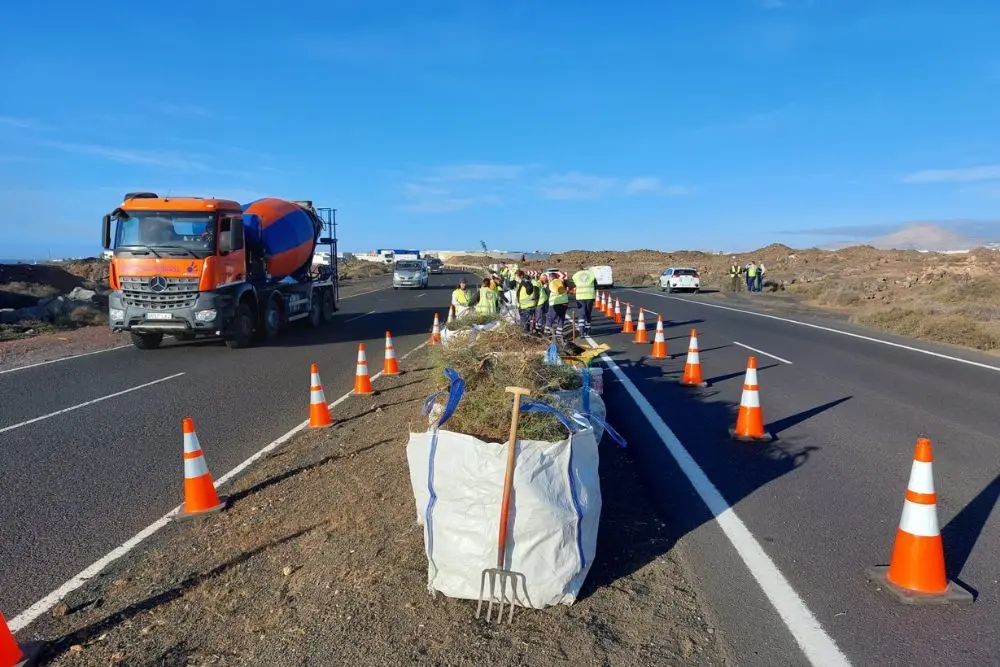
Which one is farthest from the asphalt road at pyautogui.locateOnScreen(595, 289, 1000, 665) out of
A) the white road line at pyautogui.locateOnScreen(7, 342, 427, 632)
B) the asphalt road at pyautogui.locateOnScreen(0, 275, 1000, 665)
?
the white road line at pyautogui.locateOnScreen(7, 342, 427, 632)

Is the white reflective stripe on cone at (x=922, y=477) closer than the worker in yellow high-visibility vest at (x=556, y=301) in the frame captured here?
Yes

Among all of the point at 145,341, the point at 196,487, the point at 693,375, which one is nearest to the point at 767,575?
the point at 196,487

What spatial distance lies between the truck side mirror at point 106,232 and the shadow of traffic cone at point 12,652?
12.7 meters

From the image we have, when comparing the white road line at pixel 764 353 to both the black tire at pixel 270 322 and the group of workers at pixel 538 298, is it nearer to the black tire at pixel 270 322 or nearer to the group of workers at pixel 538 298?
the group of workers at pixel 538 298

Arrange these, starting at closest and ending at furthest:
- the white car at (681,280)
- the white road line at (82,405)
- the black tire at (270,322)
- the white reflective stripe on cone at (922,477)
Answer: the white reflective stripe on cone at (922,477)
the white road line at (82,405)
the black tire at (270,322)
the white car at (681,280)

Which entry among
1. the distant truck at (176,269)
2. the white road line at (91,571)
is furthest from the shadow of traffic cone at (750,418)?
the distant truck at (176,269)

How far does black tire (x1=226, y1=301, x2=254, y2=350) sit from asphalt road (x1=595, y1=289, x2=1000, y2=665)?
8.38m

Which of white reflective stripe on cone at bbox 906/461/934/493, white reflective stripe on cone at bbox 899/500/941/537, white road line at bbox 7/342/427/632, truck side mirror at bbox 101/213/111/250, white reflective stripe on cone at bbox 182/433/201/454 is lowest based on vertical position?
white road line at bbox 7/342/427/632

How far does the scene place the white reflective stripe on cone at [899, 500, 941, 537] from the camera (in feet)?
13.0

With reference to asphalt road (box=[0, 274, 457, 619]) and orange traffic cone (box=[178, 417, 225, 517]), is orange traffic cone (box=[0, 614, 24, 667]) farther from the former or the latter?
orange traffic cone (box=[178, 417, 225, 517])

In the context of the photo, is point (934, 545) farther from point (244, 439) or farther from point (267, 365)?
point (267, 365)

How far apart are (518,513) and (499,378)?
4.81 ft

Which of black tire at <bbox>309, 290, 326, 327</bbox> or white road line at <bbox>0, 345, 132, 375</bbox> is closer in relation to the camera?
white road line at <bbox>0, 345, 132, 375</bbox>

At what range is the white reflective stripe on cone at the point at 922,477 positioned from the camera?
3982mm
